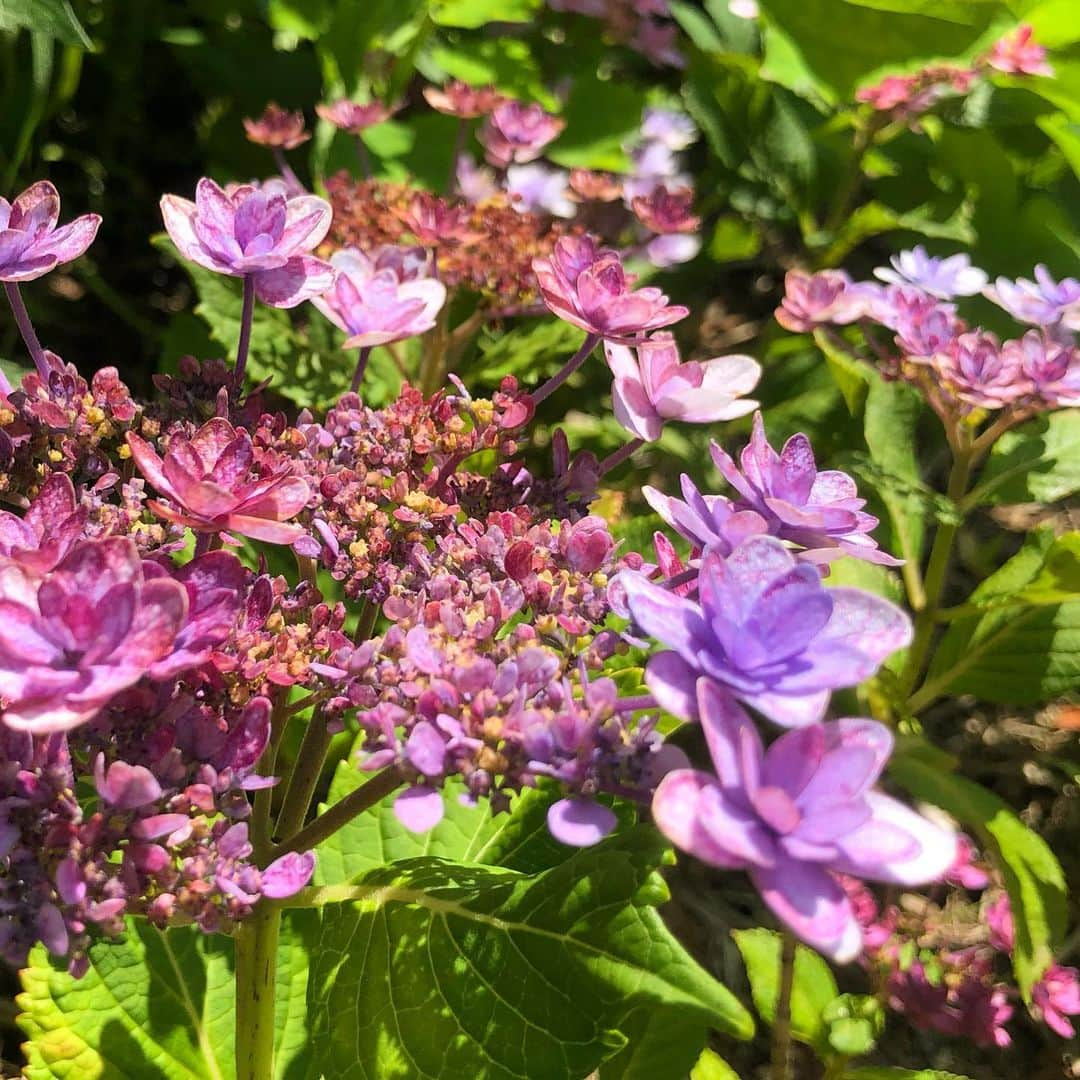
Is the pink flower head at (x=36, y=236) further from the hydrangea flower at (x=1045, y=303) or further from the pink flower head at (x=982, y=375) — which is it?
the hydrangea flower at (x=1045, y=303)

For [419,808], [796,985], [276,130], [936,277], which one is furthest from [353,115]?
[796,985]

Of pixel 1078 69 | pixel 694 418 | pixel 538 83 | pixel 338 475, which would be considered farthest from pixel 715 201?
pixel 338 475

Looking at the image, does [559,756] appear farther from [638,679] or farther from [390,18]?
[390,18]

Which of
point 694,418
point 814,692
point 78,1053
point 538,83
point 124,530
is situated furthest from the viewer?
point 538,83

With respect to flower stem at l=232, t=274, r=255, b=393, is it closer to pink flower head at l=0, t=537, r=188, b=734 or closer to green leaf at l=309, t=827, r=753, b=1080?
pink flower head at l=0, t=537, r=188, b=734

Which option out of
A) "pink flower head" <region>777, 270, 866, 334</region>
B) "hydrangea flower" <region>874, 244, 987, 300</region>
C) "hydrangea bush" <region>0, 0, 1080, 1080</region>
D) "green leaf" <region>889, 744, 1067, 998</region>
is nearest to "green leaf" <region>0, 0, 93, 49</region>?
"hydrangea bush" <region>0, 0, 1080, 1080</region>

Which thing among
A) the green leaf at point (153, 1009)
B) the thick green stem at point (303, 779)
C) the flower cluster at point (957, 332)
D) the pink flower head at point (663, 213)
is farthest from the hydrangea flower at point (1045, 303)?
the green leaf at point (153, 1009)

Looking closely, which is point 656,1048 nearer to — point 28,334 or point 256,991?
point 256,991
